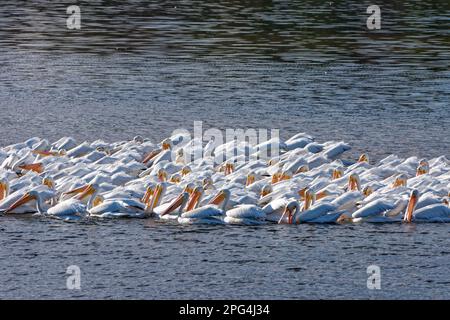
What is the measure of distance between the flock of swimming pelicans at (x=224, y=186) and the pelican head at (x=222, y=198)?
21mm

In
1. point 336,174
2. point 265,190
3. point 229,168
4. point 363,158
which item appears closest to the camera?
point 265,190

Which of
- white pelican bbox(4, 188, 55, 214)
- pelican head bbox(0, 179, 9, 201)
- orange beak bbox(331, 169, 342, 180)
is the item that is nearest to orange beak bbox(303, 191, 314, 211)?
orange beak bbox(331, 169, 342, 180)

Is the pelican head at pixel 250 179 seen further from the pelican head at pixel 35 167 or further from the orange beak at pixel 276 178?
the pelican head at pixel 35 167

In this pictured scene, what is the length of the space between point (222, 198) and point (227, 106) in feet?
49.4

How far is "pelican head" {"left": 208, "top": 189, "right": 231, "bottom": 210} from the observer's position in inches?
983

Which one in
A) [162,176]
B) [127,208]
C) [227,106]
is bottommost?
[127,208]

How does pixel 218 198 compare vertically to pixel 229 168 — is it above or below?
below

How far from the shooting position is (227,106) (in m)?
39.9

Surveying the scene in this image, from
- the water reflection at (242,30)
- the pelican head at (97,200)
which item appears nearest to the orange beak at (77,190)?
the pelican head at (97,200)

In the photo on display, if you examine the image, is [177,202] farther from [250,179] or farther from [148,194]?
[250,179]

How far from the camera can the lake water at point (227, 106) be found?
2198 cm

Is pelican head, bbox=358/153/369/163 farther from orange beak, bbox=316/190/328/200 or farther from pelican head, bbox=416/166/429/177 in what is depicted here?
orange beak, bbox=316/190/328/200

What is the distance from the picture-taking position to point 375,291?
829 inches

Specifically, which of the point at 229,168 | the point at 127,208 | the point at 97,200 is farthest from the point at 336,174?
the point at 97,200
